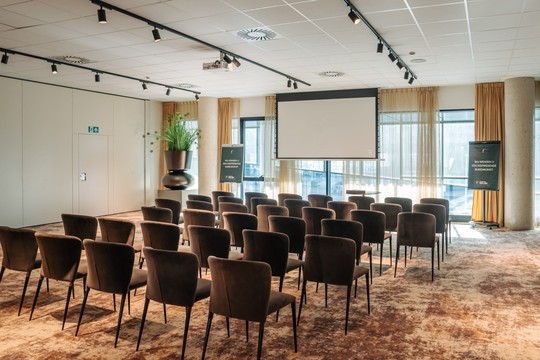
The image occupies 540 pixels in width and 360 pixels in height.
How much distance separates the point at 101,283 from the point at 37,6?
11.4 ft

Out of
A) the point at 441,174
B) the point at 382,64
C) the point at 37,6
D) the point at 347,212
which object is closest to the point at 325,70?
the point at 382,64

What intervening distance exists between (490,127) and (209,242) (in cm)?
851

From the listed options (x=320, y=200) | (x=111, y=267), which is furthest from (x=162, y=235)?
(x=320, y=200)

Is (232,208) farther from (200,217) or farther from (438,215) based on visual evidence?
(438,215)

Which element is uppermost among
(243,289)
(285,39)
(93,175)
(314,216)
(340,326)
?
(285,39)

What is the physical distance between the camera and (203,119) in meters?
13.3

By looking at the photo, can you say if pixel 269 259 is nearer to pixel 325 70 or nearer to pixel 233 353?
pixel 233 353

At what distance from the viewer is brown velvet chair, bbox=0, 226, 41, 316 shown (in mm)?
4602

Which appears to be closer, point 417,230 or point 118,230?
point 118,230

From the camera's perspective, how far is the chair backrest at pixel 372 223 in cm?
615

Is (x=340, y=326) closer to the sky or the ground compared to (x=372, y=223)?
closer to the ground

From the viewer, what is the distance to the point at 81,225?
5590 mm

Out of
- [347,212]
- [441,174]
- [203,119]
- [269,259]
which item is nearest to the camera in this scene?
[269,259]

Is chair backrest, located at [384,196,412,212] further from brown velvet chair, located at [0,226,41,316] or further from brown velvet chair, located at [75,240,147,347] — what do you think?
brown velvet chair, located at [0,226,41,316]
